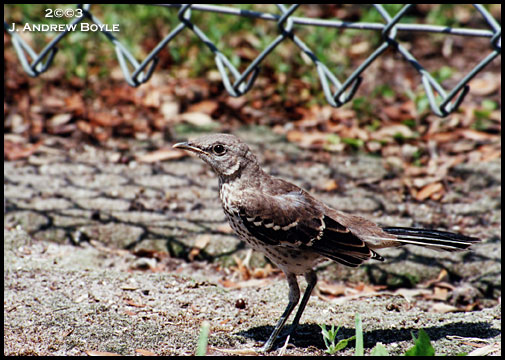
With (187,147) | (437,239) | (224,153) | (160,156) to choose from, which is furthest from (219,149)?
(160,156)

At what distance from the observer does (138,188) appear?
18.1 ft

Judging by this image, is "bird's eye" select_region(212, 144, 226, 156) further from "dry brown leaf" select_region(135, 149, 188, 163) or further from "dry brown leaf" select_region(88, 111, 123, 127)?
"dry brown leaf" select_region(88, 111, 123, 127)

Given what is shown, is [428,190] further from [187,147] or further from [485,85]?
[187,147]

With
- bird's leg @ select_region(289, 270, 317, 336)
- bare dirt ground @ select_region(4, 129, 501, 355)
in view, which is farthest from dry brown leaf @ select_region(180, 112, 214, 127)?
bird's leg @ select_region(289, 270, 317, 336)

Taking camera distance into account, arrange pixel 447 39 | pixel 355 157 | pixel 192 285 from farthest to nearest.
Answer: pixel 447 39
pixel 355 157
pixel 192 285

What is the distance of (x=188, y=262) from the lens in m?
4.73

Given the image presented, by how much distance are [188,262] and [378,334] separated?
5.53 ft

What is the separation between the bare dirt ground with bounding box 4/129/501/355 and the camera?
3510mm

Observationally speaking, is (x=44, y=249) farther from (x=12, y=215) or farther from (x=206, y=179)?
(x=206, y=179)

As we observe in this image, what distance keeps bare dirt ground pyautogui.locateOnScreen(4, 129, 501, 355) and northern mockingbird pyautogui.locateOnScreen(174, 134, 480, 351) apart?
15.0 inches

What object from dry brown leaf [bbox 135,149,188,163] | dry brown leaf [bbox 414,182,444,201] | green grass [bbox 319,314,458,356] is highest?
dry brown leaf [bbox 135,149,188,163]

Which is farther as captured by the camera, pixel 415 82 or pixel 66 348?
pixel 415 82

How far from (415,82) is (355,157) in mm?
1801

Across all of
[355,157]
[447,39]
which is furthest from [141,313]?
[447,39]
